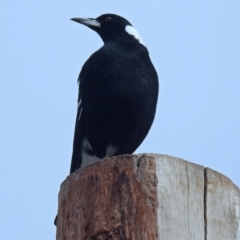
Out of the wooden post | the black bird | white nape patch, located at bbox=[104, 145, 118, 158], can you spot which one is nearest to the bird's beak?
the black bird

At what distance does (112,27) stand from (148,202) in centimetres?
312

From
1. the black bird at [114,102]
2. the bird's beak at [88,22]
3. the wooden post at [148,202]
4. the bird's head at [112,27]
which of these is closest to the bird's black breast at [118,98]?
the black bird at [114,102]

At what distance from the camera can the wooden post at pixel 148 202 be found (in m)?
1.98

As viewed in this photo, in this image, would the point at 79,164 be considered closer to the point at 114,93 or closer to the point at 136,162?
the point at 114,93

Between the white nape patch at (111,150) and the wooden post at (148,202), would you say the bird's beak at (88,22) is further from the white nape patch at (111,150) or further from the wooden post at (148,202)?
the wooden post at (148,202)

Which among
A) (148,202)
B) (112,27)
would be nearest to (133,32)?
(112,27)

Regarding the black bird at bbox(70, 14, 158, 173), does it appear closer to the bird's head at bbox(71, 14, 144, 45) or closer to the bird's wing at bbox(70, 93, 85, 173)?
the bird's wing at bbox(70, 93, 85, 173)

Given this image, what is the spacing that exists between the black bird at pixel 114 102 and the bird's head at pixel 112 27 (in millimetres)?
296

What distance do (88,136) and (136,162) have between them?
2.19 meters

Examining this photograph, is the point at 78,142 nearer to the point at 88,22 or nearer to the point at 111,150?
the point at 111,150

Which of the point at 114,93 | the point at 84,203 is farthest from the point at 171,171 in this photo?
the point at 114,93

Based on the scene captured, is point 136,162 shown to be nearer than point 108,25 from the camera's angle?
Yes

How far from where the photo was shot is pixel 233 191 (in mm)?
2117

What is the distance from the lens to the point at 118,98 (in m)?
4.09
